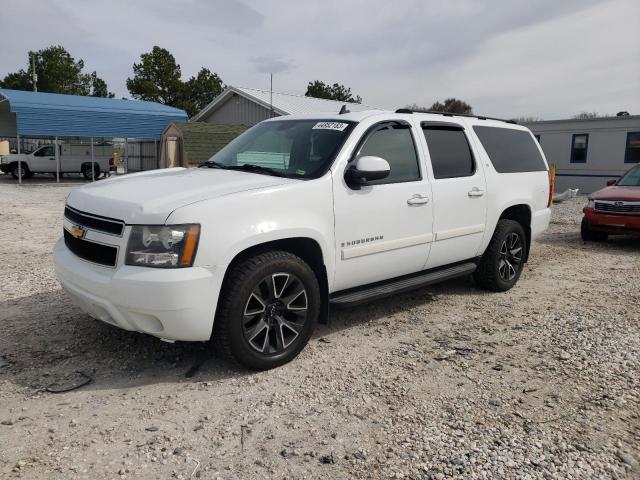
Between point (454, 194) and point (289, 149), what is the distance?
5.43ft

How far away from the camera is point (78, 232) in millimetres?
3629

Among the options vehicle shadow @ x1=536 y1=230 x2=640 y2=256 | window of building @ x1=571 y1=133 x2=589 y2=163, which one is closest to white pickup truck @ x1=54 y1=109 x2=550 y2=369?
vehicle shadow @ x1=536 y1=230 x2=640 y2=256

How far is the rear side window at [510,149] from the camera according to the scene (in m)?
5.62

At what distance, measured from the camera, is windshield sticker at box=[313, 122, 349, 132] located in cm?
435

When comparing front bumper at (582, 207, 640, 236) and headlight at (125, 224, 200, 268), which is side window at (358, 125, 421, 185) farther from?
front bumper at (582, 207, 640, 236)

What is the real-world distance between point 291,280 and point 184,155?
19.1m

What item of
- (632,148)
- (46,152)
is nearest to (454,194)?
(632,148)

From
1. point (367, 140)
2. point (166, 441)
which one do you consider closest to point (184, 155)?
point (367, 140)

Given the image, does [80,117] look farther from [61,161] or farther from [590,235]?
[590,235]

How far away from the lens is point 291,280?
3.73m

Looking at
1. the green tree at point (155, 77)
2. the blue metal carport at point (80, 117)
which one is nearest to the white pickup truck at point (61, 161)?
the blue metal carport at point (80, 117)

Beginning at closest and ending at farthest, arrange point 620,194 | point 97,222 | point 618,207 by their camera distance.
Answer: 1. point 97,222
2. point 618,207
3. point 620,194

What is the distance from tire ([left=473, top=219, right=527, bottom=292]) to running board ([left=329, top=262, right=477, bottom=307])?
1.34 ft

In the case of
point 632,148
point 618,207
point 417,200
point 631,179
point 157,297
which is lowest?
point 157,297
